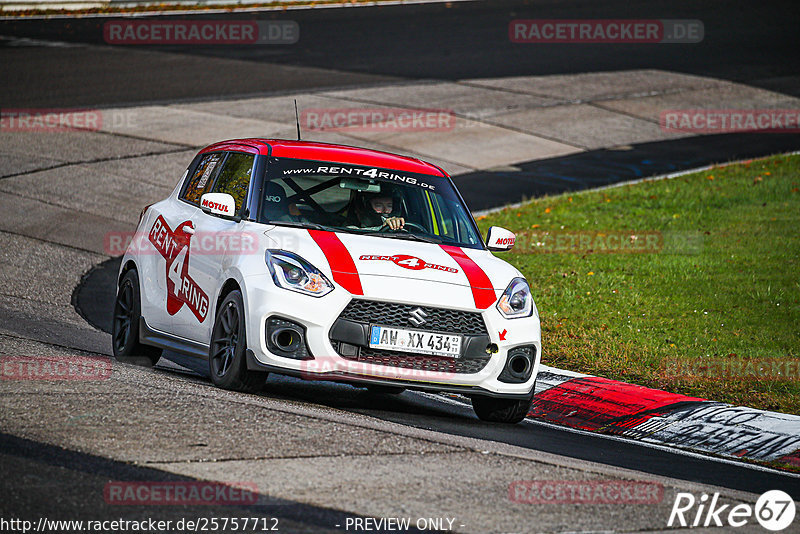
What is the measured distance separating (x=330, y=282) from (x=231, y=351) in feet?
2.86

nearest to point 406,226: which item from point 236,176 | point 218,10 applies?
point 236,176

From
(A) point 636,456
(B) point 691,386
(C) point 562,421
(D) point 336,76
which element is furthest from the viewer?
(D) point 336,76

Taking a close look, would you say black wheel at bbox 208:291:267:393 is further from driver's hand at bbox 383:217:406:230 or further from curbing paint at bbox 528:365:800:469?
curbing paint at bbox 528:365:800:469

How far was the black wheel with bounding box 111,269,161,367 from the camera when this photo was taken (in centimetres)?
925

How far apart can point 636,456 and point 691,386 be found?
2011 mm

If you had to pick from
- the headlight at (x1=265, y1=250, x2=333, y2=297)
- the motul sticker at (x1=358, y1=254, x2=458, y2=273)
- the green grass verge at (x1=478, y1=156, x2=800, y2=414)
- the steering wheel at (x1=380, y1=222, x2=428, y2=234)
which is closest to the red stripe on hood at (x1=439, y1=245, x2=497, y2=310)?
the motul sticker at (x1=358, y1=254, x2=458, y2=273)

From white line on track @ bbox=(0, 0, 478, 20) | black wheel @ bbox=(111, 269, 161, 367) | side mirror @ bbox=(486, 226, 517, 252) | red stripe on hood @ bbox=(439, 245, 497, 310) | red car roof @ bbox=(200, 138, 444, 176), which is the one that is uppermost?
white line on track @ bbox=(0, 0, 478, 20)

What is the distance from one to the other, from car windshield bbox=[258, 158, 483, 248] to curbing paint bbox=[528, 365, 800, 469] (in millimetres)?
1408

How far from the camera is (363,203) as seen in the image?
28.3 feet

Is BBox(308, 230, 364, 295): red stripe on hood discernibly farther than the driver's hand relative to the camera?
No

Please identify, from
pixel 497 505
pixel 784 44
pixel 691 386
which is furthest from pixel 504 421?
pixel 784 44

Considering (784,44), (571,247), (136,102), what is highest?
(784,44)

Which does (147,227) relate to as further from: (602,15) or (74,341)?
(602,15)

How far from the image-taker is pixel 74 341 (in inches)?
384
